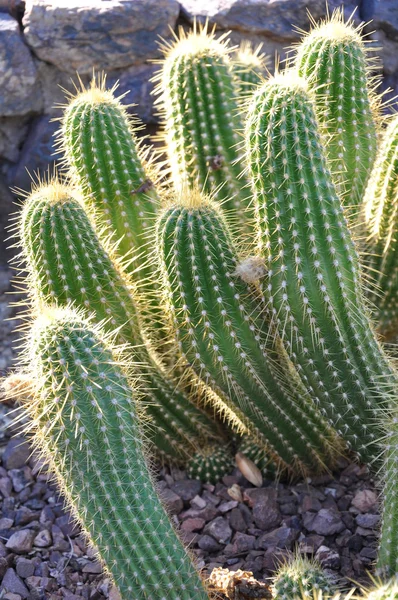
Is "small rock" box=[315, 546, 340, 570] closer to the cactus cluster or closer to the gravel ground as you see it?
the gravel ground

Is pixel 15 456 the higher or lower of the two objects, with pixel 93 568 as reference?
higher

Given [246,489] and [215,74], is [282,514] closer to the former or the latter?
[246,489]

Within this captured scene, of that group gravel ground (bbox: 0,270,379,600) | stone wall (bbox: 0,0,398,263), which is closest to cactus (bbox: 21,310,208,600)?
gravel ground (bbox: 0,270,379,600)

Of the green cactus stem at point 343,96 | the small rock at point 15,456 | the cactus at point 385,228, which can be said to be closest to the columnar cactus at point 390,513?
the cactus at point 385,228

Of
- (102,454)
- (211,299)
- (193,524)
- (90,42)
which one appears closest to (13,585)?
(193,524)

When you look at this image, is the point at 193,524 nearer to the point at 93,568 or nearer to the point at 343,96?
the point at 93,568

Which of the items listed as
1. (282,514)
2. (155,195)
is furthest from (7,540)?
(155,195)
